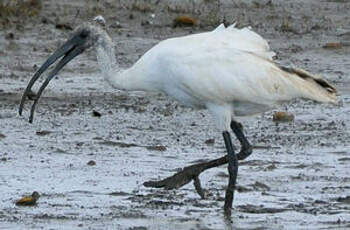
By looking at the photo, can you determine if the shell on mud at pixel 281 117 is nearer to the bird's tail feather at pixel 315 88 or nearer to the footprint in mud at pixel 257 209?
the bird's tail feather at pixel 315 88

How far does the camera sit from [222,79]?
413 inches

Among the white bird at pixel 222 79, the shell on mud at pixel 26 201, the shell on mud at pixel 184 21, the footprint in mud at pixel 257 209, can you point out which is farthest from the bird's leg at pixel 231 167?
the shell on mud at pixel 184 21

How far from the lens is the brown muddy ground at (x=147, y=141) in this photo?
988cm

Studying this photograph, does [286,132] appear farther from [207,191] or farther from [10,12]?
[10,12]

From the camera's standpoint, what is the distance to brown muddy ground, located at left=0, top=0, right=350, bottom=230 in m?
9.88

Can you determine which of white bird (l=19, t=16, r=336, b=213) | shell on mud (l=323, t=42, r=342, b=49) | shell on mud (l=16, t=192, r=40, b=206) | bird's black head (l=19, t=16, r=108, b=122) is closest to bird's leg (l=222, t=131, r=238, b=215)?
white bird (l=19, t=16, r=336, b=213)

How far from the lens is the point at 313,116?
13977 mm

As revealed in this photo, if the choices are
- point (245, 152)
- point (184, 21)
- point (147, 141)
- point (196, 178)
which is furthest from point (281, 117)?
point (184, 21)

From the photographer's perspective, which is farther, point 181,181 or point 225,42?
point 225,42

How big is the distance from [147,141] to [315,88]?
8.13 feet

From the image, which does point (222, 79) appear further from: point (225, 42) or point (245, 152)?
point (245, 152)

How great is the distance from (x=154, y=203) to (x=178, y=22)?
8.33 metres

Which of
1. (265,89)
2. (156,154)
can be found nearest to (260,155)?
(156,154)

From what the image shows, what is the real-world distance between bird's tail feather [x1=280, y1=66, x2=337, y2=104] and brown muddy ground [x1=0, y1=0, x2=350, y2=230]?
27.0 inches
